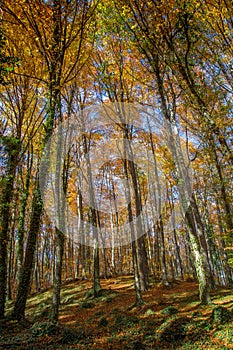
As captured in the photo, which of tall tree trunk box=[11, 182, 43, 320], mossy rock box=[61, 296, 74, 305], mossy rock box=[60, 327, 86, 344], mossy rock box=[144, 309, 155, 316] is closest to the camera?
mossy rock box=[60, 327, 86, 344]

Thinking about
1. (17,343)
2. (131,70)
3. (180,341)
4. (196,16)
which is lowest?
(180,341)

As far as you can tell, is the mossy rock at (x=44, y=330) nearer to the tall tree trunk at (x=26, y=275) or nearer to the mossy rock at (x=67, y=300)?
the tall tree trunk at (x=26, y=275)

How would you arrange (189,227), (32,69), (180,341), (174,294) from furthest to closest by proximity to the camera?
(174,294) → (32,69) → (189,227) → (180,341)

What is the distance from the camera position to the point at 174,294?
11.5 meters

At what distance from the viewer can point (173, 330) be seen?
657cm

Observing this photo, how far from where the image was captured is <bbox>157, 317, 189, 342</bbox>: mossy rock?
634cm

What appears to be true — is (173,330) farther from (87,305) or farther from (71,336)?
(87,305)

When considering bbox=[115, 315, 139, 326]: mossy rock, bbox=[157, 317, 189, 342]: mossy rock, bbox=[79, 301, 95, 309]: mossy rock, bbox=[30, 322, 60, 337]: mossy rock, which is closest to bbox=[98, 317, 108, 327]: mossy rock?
bbox=[115, 315, 139, 326]: mossy rock

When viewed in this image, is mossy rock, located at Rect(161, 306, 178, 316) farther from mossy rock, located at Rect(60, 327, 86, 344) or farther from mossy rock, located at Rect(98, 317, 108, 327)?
mossy rock, located at Rect(60, 327, 86, 344)

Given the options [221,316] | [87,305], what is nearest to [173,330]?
[221,316]

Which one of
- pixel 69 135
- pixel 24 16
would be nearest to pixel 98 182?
pixel 69 135

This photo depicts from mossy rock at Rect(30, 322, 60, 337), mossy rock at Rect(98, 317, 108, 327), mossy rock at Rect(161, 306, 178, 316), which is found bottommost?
mossy rock at Rect(98, 317, 108, 327)

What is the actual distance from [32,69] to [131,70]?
4.81 meters

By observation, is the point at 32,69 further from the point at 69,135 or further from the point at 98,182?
the point at 98,182
